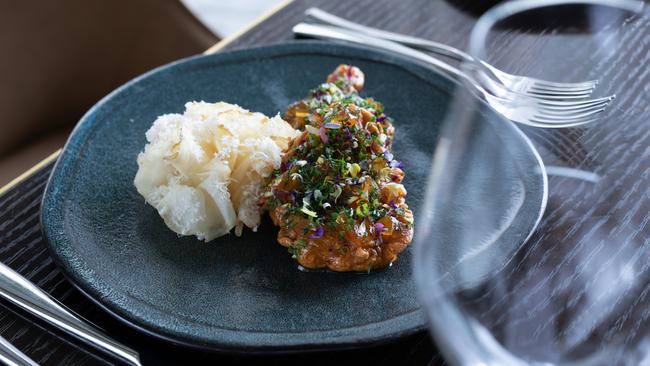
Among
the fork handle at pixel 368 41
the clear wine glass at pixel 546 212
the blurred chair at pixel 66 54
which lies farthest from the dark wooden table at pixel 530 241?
the blurred chair at pixel 66 54

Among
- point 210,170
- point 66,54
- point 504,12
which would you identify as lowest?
point 66,54

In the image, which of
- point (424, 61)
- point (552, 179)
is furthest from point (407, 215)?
point (424, 61)

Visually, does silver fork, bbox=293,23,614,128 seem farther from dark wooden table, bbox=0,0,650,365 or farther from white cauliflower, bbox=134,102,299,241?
white cauliflower, bbox=134,102,299,241

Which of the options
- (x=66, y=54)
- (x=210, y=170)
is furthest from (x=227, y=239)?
(x=66, y=54)

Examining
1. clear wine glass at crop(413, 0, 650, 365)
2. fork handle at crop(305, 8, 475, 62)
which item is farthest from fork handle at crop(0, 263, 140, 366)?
fork handle at crop(305, 8, 475, 62)

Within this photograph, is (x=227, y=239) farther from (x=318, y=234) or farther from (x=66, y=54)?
(x=66, y=54)

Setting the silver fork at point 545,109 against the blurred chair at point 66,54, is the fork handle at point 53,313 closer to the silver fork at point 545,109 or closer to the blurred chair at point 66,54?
the silver fork at point 545,109
